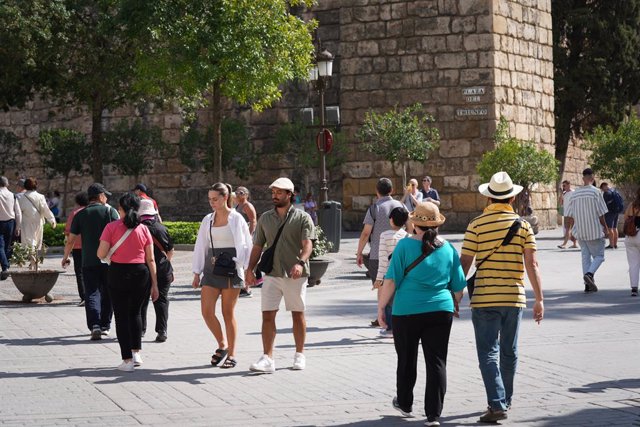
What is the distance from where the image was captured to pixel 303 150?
34625 mm

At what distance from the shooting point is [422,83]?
108 ft

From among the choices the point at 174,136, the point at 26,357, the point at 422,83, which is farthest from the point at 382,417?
the point at 174,136

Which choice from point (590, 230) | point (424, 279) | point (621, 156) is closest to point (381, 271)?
point (424, 279)

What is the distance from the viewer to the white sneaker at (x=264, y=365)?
1026 cm

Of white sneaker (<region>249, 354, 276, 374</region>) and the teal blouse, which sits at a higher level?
the teal blouse

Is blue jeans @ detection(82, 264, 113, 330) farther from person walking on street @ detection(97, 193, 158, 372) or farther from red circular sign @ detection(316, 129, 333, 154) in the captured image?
red circular sign @ detection(316, 129, 333, 154)

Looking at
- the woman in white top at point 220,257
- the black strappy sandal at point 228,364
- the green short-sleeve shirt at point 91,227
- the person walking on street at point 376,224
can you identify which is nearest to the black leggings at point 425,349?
the black strappy sandal at point 228,364

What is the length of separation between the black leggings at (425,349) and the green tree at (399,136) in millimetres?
22475

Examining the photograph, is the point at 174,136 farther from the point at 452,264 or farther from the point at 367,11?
the point at 452,264

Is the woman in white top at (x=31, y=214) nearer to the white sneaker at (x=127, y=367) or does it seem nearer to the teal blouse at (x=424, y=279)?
the white sneaker at (x=127, y=367)

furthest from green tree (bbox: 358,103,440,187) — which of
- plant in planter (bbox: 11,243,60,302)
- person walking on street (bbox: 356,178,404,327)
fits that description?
person walking on street (bbox: 356,178,404,327)

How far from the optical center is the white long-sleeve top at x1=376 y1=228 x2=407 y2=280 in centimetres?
1238

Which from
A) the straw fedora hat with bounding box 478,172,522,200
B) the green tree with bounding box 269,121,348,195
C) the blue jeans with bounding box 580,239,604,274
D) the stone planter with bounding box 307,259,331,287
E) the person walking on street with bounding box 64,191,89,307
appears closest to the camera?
the straw fedora hat with bounding box 478,172,522,200

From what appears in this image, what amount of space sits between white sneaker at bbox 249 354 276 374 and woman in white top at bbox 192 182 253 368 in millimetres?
596
